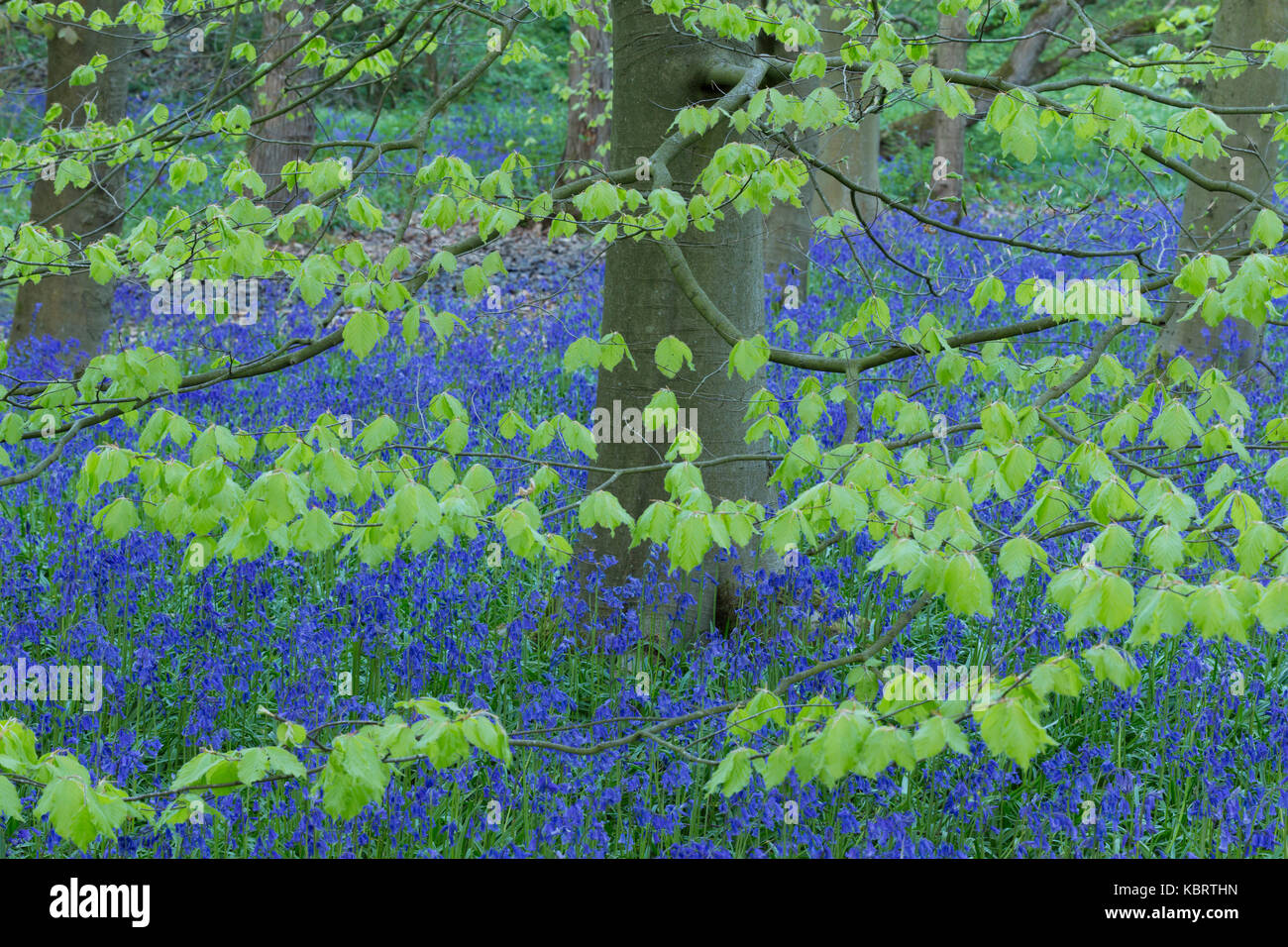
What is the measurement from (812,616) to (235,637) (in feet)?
7.57

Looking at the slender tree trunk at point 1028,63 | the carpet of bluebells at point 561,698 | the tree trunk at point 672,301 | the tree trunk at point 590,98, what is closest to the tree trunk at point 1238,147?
the carpet of bluebells at point 561,698

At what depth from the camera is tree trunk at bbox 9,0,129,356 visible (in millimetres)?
6954

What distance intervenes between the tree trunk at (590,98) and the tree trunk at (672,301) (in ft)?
26.8

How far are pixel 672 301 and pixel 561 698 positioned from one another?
1.59 meters

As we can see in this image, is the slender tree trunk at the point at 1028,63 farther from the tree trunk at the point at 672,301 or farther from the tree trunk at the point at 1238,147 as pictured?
the tree trunk at the point at 672,301

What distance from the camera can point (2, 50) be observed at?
17531 millimetres

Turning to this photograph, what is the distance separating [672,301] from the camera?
4.14 meters

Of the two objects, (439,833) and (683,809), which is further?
(683,809)

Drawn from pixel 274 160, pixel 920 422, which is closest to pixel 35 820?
pixel 920 422

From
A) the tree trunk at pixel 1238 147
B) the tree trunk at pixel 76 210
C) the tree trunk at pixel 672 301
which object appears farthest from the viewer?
the tree trunk at pixel 76 210

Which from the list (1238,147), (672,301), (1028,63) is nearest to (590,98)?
(1028,63)

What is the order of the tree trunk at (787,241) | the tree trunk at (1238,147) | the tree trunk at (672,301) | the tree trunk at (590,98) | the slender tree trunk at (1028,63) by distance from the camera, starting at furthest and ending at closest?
the slender tree trunk at (1028,63) < the tree trunk at (590,98) < the tree trunk at (787,241) < the tree trunk at (1238,147) < the tree trunk at (672,301)

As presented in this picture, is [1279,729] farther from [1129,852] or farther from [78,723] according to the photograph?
[78,723]

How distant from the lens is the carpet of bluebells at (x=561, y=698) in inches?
121
